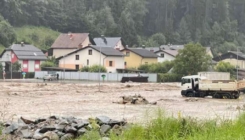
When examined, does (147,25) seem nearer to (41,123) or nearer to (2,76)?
(2,76)

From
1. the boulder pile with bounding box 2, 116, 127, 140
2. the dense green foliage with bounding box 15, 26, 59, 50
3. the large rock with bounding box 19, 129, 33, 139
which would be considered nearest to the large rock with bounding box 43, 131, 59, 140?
the boulder pile with bounding box 2, 116, 127, 140

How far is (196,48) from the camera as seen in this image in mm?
65500

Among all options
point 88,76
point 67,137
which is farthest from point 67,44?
point 67,137

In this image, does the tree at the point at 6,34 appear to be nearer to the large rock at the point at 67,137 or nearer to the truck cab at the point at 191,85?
the truck cab at the point at 191,85

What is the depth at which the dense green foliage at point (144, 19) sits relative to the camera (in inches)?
4622

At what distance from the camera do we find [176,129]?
1075 centimetres

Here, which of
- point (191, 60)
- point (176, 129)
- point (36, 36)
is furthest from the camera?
point (36, 36)

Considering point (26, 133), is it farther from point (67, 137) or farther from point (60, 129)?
point (67, 137)

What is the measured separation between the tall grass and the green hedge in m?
56.4

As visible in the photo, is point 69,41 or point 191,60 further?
point 69,41

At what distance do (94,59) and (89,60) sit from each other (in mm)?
1110

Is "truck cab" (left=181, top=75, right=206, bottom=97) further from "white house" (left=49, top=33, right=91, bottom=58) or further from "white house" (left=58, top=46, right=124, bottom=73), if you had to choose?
"white house" (left=49, top=33, right=91, bottom=58)

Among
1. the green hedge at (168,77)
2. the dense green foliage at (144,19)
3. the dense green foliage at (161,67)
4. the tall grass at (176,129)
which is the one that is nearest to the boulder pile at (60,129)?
the tall grass at (176,129)

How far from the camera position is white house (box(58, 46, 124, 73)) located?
73062 mm
